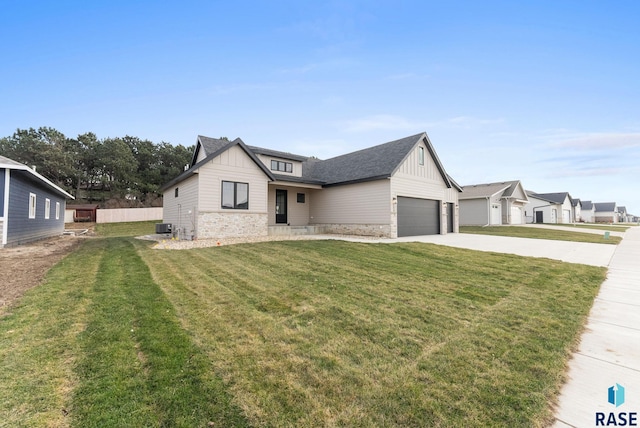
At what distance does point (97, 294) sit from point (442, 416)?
19.2 ft

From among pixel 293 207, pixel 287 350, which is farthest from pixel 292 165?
pixel 287 350

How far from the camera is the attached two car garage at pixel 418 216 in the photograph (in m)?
16.9

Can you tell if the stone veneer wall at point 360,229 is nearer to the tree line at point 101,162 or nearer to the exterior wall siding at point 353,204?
the exterior wall siding at point 353,204

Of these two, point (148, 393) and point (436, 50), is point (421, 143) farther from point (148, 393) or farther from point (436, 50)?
point (148, 393)

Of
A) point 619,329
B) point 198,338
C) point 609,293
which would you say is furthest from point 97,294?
point 609,293

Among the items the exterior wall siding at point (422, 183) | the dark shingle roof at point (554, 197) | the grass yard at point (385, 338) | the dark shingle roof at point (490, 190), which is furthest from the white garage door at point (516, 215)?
the grass yard at point (385, 338)

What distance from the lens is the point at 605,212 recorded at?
69062mm

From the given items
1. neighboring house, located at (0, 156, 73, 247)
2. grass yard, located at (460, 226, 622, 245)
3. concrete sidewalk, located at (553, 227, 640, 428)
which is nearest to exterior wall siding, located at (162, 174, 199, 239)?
neighboring house, located at (0, 156, 73, 247)

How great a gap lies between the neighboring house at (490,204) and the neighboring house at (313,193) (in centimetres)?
1086

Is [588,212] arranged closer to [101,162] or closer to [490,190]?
[490,190]

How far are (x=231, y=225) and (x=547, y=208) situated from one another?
152 feet

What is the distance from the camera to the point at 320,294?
509 cm

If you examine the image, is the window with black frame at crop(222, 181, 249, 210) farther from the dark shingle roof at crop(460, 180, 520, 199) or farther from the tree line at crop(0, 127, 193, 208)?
the tree line at crop(0, 127, 193, 208)

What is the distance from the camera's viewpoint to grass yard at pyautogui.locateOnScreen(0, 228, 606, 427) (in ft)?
6.88
